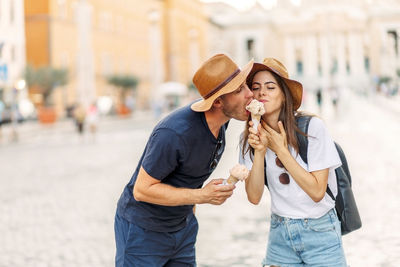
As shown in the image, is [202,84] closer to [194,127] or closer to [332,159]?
[194,127]

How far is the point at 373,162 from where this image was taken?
512 inches

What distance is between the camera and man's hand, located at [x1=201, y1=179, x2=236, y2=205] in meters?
2.71

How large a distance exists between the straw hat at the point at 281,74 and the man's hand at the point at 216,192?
55 centimetres

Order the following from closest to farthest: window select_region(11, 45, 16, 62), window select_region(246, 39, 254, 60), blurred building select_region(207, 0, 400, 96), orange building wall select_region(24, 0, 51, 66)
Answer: window select_region(11, 45, 16, 62) < orange building wall select_region(24, 0, 51, 66) < blurred building select_region(207, 0, 400, 96) < window select_region(246, 39, 254, 60)

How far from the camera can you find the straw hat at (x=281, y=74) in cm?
291

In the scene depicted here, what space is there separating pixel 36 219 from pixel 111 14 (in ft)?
138

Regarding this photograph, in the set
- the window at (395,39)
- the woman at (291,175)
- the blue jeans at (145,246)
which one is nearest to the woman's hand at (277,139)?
the woman at (291,175)

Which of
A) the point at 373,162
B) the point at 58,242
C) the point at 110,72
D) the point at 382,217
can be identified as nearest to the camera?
the point at 58,242

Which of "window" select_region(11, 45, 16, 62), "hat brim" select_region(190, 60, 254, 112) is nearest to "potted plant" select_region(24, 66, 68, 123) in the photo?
"window" select_region(11, 45, 16, 62)

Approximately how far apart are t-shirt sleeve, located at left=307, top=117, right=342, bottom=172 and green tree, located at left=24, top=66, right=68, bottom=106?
32452 millimetres

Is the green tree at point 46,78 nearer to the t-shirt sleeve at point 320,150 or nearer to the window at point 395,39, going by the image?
the t-shirt sleeve at point 320,150

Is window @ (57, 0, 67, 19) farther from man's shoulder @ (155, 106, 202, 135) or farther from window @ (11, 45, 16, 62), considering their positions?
man's shoulder @ (155, 106, 202, 135)

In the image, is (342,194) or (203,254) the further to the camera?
(203,254)

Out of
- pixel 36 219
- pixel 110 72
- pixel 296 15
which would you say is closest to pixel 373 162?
pixel 36 219
